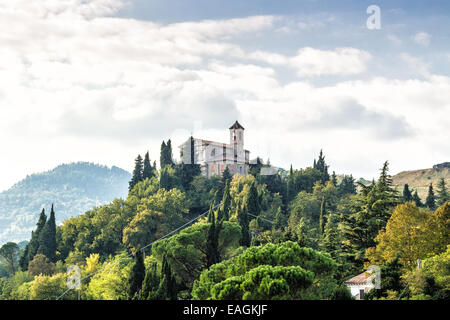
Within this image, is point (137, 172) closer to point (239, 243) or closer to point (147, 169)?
point (147, 169)

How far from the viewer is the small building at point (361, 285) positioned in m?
32.8

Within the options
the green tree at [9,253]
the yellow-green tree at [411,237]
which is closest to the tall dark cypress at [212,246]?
the yellow-green tree at [411,237]

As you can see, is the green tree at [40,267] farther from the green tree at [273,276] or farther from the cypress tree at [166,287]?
the green tree at [273,276]

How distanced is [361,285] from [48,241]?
40.2 m

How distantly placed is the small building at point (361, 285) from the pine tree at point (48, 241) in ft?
126

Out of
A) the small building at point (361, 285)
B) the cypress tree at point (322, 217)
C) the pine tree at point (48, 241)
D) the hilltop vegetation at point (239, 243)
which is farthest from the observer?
the pine tree at point (48, 241)

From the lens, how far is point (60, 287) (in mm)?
49000

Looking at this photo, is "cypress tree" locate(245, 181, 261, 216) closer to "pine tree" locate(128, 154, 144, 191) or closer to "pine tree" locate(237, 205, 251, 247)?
"pine tree" locate(237, 205, 251, 247)

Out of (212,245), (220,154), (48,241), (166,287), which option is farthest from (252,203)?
(48,241)

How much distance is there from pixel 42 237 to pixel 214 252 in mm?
27918

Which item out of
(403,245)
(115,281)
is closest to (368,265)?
(403,245)

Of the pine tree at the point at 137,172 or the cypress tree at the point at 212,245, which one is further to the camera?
the pine tree at the point at 137,172

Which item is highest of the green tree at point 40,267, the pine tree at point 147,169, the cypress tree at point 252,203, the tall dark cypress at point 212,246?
the pine tree at point 147,169
